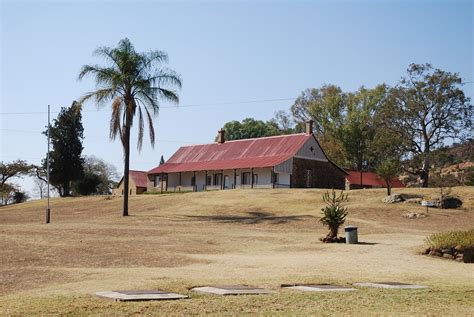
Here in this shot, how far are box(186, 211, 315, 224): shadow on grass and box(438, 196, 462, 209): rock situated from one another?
9.54 m

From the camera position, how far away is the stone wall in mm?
60566

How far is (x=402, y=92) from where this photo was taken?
6619cm

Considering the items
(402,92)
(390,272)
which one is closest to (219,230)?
(390,272)

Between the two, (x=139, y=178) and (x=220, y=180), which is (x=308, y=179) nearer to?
(x=220, y=180)

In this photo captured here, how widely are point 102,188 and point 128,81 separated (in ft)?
231

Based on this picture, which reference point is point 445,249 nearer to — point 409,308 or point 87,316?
point 409,308

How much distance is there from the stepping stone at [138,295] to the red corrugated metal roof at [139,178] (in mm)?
74260

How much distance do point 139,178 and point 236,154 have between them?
2295 cm

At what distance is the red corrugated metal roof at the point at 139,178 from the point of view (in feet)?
276

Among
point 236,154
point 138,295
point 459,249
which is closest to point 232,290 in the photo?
point 138,295

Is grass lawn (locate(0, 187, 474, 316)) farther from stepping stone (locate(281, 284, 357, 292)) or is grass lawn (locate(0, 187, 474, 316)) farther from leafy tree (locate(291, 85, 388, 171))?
leafy tree (locate(291, 85, 388, 171))

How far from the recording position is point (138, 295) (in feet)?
32.0

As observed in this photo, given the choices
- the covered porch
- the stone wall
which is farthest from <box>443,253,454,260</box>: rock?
the stone wall

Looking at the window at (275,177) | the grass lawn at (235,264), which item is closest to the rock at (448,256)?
the grass lawn at (235,264)
